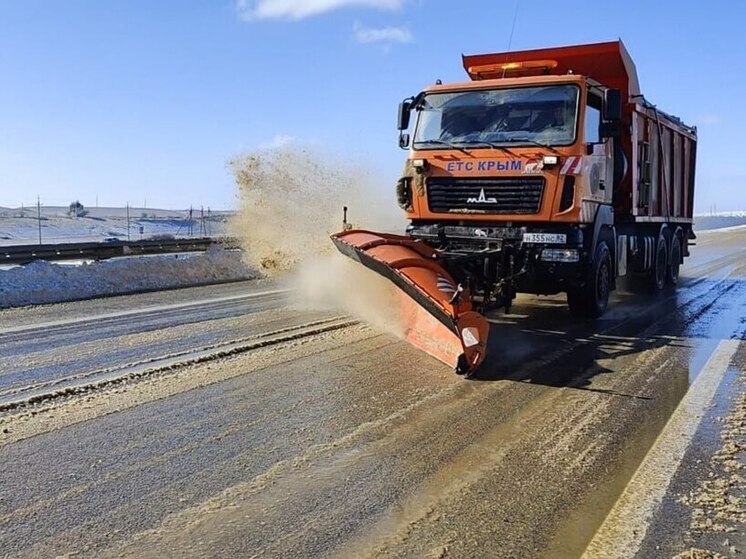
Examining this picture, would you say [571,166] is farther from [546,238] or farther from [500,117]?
[500,117]

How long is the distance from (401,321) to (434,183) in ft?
5.93

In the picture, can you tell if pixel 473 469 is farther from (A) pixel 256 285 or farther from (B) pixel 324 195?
(B) pixel 324 195

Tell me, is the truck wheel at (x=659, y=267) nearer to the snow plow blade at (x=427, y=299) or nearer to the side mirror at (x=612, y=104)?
the side mirror at (x=612, y=104)

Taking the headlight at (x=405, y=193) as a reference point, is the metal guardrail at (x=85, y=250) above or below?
below

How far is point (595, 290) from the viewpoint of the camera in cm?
857

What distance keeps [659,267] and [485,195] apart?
5.59m

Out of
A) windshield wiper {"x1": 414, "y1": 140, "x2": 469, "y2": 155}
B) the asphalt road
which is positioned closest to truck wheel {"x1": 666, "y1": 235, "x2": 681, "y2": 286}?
the asphalt road

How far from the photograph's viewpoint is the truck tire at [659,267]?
11.7m

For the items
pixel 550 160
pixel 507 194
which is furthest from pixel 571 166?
pixel 507 194

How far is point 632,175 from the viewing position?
970 cm

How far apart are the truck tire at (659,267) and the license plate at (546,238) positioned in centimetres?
471

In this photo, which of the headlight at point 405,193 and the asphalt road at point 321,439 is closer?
the asphalt road at point 321,439

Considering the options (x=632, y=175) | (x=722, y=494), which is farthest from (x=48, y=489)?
(x=632, y=175)

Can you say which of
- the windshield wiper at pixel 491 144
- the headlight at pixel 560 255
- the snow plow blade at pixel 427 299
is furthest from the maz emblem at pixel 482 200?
the snow plow blade at pixel 427 299
